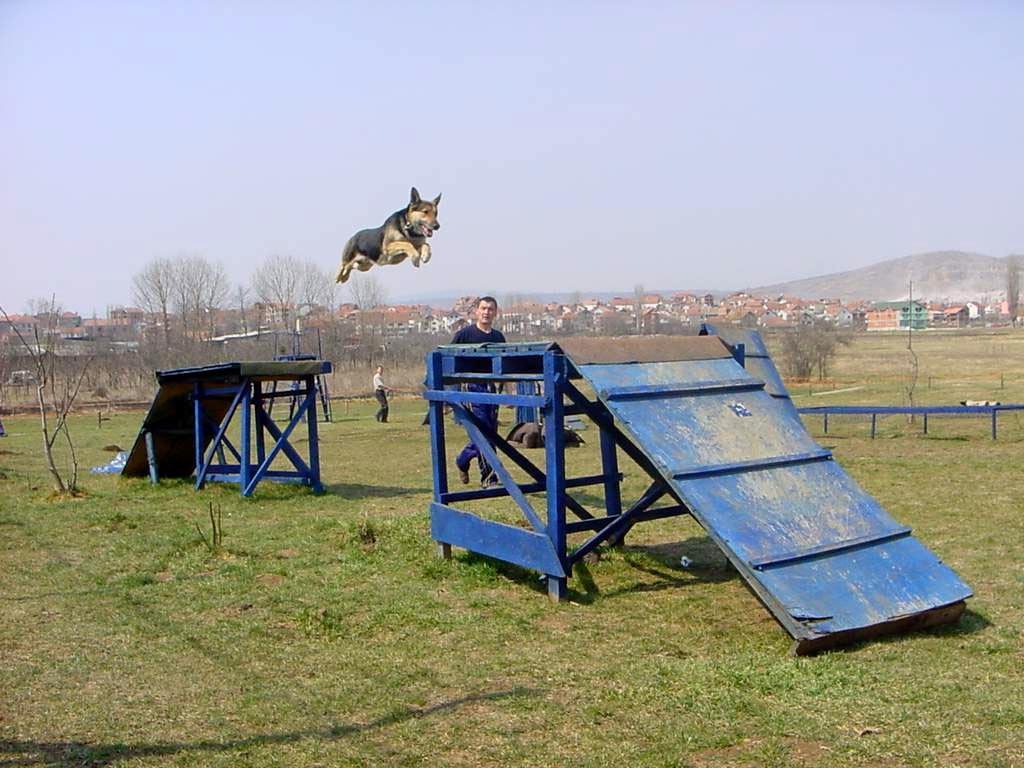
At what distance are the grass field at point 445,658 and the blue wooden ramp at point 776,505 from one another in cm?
20

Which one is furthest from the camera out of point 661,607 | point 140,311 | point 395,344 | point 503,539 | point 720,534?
point 140,311

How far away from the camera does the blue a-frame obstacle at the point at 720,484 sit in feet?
18.9

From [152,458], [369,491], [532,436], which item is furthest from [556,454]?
[532,436]

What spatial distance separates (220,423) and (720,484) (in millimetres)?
8618

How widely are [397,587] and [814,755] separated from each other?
379cm

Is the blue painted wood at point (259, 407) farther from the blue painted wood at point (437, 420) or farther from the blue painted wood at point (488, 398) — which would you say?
the blue painted wood at point (488, 398)

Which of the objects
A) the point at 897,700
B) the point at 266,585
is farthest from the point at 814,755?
the point at 266,585

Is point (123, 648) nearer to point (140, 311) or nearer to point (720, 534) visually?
point (720, 534)

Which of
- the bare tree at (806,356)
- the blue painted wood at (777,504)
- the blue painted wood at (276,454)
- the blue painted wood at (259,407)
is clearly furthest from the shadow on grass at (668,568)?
the bare tree at (806,356)

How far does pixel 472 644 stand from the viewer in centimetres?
606

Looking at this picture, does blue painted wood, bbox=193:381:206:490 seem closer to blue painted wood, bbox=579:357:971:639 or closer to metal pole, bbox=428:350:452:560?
metal pole, bbox=428:350:452:560

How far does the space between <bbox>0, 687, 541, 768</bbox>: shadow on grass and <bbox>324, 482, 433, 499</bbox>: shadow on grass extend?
7.92 m

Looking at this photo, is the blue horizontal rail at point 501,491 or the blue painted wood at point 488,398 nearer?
the blue painted wood at point 488,398

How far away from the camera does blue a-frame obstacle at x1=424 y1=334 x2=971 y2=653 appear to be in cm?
577
